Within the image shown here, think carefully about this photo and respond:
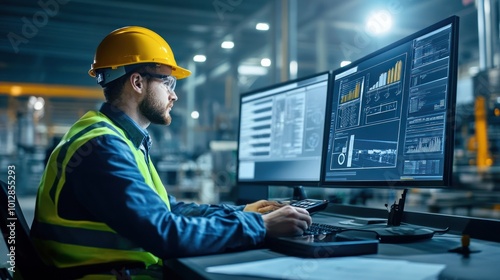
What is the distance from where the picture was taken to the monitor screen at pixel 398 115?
3.87 ft

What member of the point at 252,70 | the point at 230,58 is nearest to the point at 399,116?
the point at 230,58

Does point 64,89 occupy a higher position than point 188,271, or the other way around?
point 64,89

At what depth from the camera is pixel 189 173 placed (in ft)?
32.7

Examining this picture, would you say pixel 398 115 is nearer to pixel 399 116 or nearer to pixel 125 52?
pixel 399 116

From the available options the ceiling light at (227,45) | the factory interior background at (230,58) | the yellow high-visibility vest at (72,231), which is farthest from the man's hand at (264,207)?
the ceiling light at (227,45)

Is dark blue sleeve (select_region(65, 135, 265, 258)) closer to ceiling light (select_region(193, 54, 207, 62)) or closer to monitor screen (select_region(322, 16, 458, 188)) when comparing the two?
monitor screen (select_region(322, 16, 458, 188))

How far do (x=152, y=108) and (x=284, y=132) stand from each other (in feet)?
2.12

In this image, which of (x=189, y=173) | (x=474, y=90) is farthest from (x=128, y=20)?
(x=474, y=90)

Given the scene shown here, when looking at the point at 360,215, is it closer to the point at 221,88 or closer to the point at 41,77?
the point at 41,77

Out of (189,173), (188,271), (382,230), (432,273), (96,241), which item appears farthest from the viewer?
(189,173)

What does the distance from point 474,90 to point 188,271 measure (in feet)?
17.3

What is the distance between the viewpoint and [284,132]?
76.9 inches

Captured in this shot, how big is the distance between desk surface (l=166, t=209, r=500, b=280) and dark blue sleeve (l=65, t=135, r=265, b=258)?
0.04 metres

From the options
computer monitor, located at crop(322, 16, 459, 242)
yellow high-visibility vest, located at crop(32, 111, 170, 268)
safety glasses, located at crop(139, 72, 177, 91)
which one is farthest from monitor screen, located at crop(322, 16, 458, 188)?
yellow high-visibility vest, located at crop(32, 111, 170, 268)
